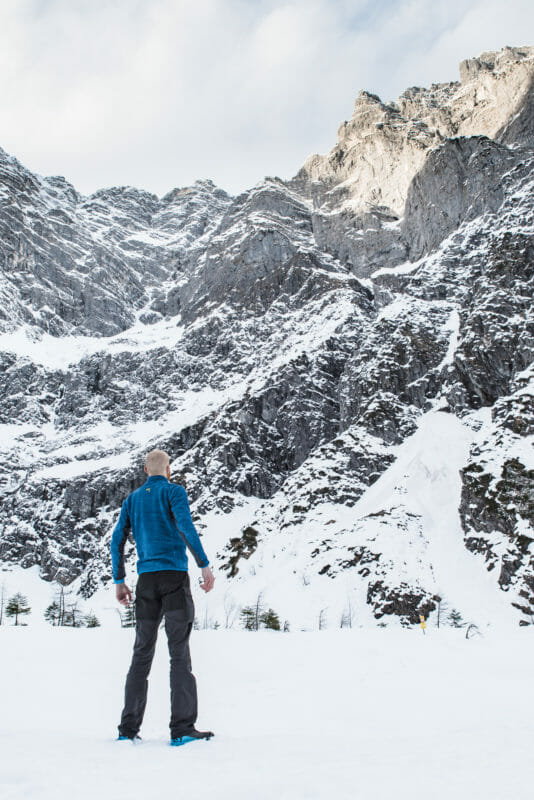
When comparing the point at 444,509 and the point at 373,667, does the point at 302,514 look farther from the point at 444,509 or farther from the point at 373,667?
the point at 373,667

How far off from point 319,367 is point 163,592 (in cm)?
8391

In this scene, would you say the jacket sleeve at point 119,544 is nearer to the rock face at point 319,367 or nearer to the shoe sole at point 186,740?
the shoe sole at point 186,740

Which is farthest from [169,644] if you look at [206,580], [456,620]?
[456,620]

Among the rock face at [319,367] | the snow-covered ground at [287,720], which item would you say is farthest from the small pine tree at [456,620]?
the snow-covered ground at [287,720]

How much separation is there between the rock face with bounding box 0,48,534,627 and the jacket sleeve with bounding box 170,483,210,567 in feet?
114

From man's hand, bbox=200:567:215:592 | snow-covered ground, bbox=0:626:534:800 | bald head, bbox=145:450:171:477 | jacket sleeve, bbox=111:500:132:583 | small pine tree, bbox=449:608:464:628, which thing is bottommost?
small pine tree, bbox=449:608:464:628

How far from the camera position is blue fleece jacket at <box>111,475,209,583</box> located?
14.0 ft

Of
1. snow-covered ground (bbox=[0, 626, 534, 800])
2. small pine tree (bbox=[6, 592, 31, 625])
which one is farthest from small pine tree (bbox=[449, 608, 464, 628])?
snow-covered ground (bbox=[0, 626, 534, 800])

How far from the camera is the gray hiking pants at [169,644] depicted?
12.5ft

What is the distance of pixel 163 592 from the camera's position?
13.7 feet

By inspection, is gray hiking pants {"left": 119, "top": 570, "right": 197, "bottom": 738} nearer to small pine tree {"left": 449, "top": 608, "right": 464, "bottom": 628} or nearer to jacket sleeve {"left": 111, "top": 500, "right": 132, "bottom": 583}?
jacket sleeve {"left": 111, "top": 500, "right": 132, "bottom": 583}

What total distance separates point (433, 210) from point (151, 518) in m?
109

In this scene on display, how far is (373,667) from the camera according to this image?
23.2ft

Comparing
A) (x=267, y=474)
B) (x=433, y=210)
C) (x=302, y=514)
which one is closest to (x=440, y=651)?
(x=302, y=514)
